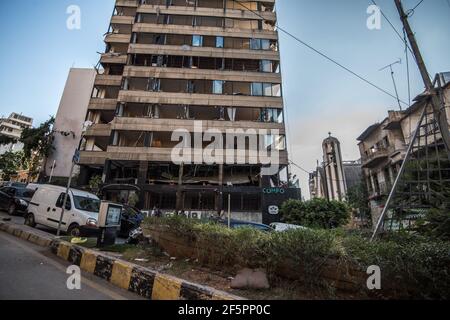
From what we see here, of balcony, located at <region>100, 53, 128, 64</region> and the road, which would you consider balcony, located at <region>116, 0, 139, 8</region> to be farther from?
the road

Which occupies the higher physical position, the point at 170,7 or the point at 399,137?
the point at 170,7

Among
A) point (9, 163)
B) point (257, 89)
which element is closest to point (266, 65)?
point (257, 89)

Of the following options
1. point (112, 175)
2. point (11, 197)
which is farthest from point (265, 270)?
point (112, 175)

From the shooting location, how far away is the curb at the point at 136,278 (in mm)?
3080

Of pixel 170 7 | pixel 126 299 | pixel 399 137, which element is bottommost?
pixel 126 299

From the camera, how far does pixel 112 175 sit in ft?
81.0

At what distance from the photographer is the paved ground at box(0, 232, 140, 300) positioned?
314 centimetres

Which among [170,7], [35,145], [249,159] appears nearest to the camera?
[249,159]

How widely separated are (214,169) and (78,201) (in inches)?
599

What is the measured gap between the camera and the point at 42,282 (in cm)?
359

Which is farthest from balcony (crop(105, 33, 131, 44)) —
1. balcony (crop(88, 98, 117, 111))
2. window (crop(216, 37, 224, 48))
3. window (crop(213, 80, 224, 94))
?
window (crop(213, 80, 224, 94))

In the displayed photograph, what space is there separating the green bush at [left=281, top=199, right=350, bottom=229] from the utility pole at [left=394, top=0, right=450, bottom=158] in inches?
515

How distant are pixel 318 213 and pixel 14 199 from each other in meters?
19.4

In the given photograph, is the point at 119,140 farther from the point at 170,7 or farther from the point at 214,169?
the point at 170,7
